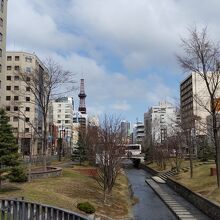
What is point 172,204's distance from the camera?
33719 millimetres

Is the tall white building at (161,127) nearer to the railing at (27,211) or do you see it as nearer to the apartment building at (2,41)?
the apartment building at (2,41)

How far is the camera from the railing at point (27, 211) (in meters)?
11.6

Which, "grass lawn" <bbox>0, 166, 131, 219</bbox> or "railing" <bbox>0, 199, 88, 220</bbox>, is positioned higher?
"railing" <bbox>0, 199, 88, 220</bbox>

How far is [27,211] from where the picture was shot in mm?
12992

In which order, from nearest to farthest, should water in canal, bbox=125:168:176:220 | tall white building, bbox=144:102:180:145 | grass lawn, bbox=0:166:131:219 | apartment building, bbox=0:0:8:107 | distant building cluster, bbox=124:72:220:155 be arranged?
grass lawn, bbox=0:166:131:219 < water in canal, bbox=125:168:176:220 < distant building cluster, bbox=124:72:220:155 < apartment building, bbox=0:0:8:107 < tall white building, bbox=144:102:180:145

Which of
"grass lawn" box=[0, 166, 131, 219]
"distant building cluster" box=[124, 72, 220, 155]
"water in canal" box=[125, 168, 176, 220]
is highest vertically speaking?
"distant building cluster" box=[124, 72, 220, 155]

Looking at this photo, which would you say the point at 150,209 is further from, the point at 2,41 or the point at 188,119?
the point at 2,41

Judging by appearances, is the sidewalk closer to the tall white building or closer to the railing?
the tall white building

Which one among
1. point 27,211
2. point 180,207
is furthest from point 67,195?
point 27,211

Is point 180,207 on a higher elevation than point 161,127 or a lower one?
lower

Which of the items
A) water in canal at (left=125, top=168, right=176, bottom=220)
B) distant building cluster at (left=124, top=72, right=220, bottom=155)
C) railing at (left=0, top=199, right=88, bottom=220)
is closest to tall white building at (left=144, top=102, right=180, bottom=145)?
distant building cluster at (left=124, top=72, right=220, bottom=155)

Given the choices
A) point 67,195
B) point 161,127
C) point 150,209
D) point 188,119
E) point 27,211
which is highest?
point 161,127

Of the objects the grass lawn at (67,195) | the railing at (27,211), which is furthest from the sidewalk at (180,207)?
the railing at (27,211)

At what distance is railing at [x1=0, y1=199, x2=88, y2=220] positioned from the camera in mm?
11569
